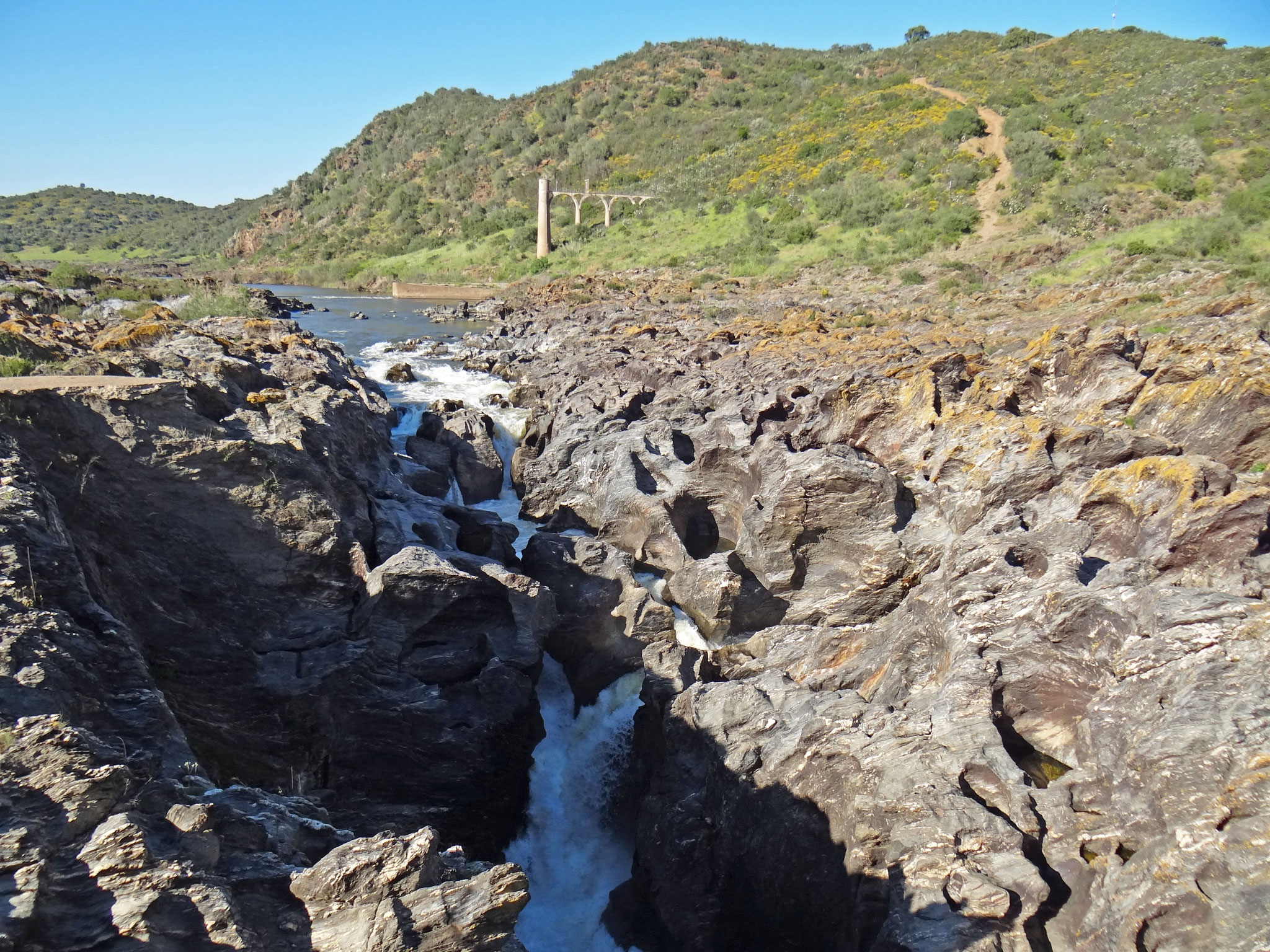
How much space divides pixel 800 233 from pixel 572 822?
159 feet

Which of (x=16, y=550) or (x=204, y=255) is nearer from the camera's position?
(x=16, y=550)

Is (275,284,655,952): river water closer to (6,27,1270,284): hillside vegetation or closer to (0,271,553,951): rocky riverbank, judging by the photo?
(0,271,553,951): rocky riverbank

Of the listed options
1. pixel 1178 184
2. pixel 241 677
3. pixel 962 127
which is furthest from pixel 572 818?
pixel 962 127

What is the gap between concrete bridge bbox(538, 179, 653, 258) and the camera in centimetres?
7450

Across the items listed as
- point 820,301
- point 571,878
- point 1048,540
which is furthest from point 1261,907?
point 820,301

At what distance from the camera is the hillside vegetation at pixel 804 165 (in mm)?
37500

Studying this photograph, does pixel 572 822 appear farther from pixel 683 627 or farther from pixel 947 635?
pixel 947 635

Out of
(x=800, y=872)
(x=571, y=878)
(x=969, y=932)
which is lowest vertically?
(x=571, y=878)

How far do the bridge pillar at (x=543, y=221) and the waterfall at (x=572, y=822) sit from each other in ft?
219

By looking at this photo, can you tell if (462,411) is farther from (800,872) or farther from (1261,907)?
(1261,907)

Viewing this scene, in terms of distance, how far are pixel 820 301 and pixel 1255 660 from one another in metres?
34.4

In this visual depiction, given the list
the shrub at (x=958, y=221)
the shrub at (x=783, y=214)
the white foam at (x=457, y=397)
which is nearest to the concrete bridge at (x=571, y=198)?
the shrub at (x=783, y=214)

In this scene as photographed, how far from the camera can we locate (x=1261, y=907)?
18.0ft

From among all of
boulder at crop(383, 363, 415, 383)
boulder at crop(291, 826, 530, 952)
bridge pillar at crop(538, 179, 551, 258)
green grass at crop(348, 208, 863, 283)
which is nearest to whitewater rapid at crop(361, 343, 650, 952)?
boulder at crop(291, 826, 530, 952)
